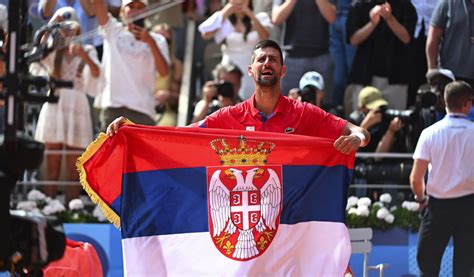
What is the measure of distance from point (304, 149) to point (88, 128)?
4.85 meters

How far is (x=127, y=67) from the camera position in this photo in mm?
13750

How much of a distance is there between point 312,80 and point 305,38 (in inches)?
40.9

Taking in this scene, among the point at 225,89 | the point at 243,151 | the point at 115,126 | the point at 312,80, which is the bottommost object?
the point at 243,151

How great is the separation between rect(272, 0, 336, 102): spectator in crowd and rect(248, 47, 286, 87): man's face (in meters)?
4.24

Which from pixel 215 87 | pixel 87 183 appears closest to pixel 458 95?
pixel 215 87

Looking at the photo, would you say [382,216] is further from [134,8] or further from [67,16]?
[67,16]

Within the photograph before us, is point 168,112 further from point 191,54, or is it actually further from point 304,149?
point 304,149

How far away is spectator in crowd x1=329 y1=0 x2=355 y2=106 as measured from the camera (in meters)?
14.3

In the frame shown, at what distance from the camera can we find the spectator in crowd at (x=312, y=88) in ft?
41.9

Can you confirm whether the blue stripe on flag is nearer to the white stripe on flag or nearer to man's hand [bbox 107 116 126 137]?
the white stripe on flag

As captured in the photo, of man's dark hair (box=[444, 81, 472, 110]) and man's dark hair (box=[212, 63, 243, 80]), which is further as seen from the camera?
man's dark hair (box=[212, 63, 243, 80])

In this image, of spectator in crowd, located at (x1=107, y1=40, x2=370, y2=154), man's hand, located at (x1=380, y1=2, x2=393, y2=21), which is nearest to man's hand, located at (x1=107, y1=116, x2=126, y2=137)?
spectator in crowd, located at (x1=107, y1=40, x2=370, y2=154)

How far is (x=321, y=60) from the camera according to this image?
13828mm

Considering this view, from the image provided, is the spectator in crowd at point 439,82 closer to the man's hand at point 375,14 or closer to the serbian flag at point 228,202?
the man's hand at point 375,14
